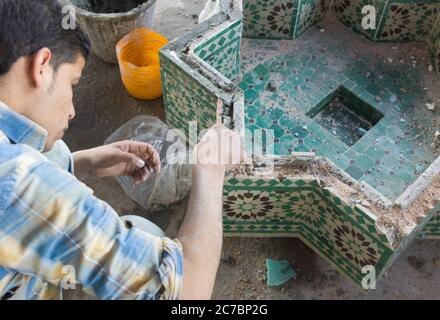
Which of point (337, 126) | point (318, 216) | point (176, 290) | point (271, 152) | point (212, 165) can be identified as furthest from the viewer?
point (337, 126)

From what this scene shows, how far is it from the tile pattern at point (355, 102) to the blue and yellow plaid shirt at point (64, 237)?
152 cm

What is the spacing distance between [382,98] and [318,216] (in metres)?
1.02

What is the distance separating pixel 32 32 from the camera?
126 cm

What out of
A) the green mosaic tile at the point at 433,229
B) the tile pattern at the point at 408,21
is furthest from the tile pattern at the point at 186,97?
the tile pattern at the point at 408,21

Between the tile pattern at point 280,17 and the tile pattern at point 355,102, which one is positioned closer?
the tile pattern at point 355,102

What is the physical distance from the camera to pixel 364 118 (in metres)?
2.93

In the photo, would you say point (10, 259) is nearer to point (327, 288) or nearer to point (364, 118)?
point (327, 288)

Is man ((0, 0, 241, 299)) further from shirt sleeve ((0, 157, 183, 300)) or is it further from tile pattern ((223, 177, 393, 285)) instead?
tile pattern ((223, 177, 393, 285))

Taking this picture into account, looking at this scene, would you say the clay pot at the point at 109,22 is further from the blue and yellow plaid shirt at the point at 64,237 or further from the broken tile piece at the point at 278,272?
the blue and yellow plaid shirt at the point at 64,237

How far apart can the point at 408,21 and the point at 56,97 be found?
2.34m

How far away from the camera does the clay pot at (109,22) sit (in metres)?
3.02
